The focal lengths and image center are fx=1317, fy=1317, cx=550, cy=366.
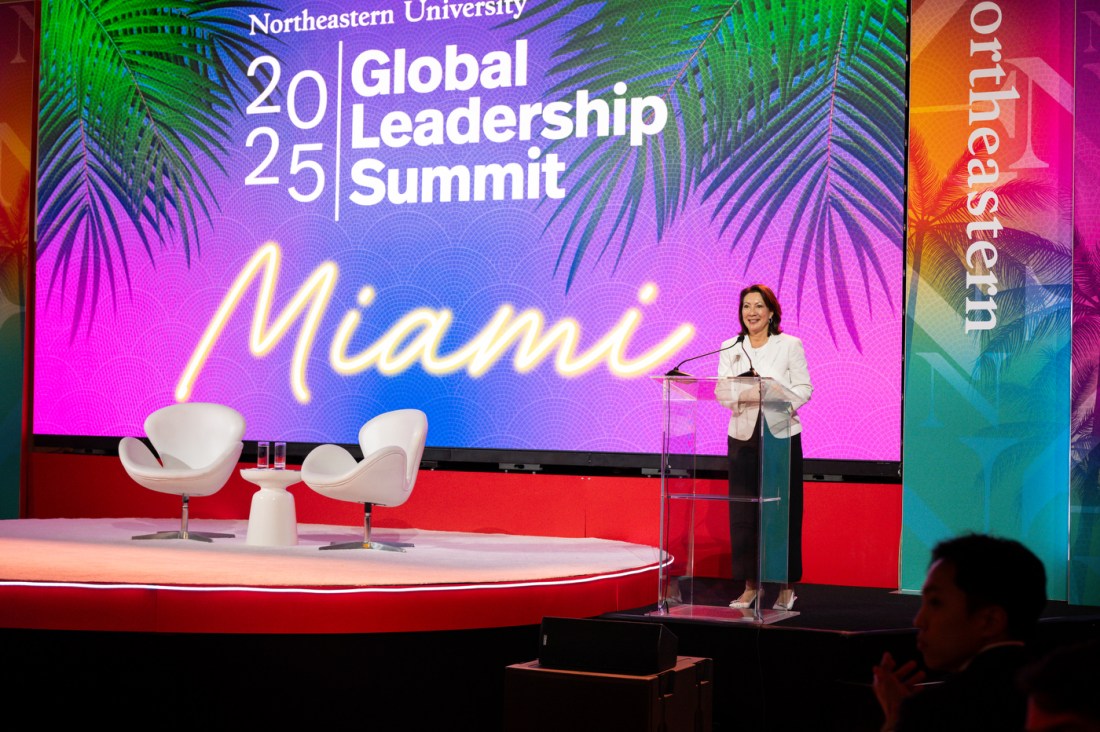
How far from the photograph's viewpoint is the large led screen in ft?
22.6

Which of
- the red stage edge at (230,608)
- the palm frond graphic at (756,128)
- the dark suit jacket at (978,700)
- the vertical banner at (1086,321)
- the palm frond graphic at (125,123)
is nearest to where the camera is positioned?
the dark suit jacket at (978,700)

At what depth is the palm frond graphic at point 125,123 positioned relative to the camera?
8.30 m

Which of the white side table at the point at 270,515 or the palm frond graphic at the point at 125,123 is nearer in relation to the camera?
the white side table at the point at 270,515

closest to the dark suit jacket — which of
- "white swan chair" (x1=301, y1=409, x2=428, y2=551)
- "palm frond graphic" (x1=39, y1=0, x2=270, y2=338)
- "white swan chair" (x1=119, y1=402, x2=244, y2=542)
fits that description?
"white swan chair" (x1=301, y1=409, x2=428, y2=551)

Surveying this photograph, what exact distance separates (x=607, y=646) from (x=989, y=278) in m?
3.23

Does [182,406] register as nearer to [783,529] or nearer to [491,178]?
[491,178]

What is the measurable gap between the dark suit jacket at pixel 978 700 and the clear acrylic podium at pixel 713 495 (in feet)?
9.69

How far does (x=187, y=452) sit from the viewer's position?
24.5 feet

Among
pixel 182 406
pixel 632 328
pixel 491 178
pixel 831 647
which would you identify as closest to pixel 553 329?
pixel 632 328

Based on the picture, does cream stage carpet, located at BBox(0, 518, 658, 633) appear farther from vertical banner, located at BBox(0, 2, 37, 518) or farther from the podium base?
vertical banner, located at BBox(0, 2, 37, 518)

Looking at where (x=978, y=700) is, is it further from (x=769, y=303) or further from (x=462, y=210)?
(x=462, y=210)

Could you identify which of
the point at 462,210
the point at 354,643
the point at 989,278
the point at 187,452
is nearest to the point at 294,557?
the point at 354,643

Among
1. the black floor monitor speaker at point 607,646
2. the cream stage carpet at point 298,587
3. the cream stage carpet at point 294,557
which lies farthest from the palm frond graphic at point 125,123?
the black floor monitor speaker at point 607,646

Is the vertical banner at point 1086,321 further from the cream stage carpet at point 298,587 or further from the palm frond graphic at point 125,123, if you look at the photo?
the palm frond graphic at point 125,123
